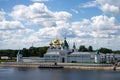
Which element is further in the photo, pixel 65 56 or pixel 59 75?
pixel 65 56

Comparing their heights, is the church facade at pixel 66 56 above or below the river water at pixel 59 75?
above

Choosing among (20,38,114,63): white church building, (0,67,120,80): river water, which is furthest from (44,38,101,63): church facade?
(0,67,120,80): river water

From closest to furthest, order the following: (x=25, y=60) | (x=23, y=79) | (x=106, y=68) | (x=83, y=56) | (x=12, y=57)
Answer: (x=23, y=79), (x=106, y=68), (x=83, y=56), (x=25, y=60), (x=12, y=57)

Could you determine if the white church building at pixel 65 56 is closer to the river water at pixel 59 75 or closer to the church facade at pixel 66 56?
the church facade at pixel 66 56

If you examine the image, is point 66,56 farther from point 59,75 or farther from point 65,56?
point 59,75

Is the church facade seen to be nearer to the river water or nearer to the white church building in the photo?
the white church building

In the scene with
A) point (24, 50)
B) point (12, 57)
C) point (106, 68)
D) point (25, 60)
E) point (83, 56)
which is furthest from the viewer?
point (12, 57)

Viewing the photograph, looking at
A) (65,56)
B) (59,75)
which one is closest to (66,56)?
(65,56)

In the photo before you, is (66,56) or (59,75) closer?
(59,75)

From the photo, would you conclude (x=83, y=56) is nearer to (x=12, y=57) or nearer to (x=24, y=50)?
(x=24, y=50)

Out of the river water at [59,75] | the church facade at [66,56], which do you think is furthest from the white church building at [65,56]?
the river water at [59,75]

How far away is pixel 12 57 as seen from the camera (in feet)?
469

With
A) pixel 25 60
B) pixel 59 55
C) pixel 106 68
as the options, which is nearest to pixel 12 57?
pixel 25 60

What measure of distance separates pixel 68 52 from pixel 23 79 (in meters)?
58.1
